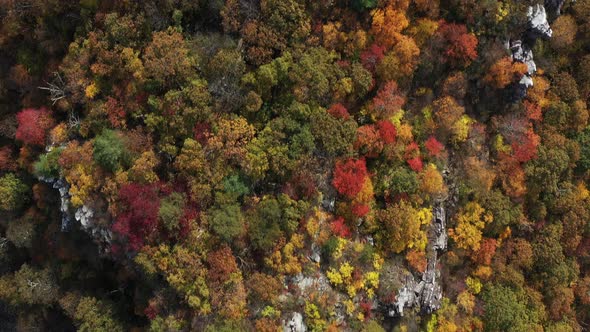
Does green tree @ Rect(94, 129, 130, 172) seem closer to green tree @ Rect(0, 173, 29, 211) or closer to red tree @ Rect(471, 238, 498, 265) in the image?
green tree @ Rect(0, 173, 29, 211)

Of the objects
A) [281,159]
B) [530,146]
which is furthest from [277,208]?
[530,146]

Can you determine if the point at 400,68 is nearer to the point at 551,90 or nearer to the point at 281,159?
the point at 281,159

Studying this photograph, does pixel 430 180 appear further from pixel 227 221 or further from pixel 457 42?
pixel 227 221

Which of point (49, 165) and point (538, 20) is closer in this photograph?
point (49, 165)

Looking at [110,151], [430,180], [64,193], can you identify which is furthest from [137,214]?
[430,180]

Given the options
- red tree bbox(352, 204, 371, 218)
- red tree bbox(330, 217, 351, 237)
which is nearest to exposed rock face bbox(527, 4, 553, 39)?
red tree bbox(352, 204, 371, 218)

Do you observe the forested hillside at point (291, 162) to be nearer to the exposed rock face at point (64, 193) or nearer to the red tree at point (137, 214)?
the red tree at point (137, 214)
